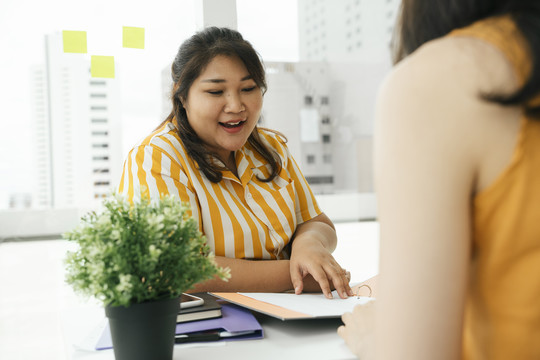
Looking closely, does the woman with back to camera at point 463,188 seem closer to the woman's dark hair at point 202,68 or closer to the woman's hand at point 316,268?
the woman's hand at point 316,268

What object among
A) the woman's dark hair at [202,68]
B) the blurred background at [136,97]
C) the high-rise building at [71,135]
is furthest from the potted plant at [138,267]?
the high-rise building at [71,135]

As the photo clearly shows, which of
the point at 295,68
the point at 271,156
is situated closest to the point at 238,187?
the point at 271,156

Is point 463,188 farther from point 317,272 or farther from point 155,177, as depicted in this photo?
point 155,177

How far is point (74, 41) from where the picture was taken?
91.6 inches

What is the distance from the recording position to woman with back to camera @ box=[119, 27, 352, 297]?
51.2 inches

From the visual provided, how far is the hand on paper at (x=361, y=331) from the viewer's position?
2.53ft

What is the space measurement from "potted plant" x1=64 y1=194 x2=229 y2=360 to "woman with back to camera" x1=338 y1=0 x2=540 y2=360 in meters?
0.34

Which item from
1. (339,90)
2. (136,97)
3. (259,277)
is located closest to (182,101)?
(259,277)

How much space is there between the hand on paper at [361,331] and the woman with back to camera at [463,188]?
0.87ft

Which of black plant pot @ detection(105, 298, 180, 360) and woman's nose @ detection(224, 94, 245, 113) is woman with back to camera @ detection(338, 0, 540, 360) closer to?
black plant pot @ detection(105, 298, 180, 360)

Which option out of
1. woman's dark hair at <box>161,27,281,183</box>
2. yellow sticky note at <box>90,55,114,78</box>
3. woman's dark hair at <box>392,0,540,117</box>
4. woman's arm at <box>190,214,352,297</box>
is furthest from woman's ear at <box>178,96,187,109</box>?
woman's dark hair at <box>392,0,540,117</box>

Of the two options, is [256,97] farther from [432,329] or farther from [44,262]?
[44,262]

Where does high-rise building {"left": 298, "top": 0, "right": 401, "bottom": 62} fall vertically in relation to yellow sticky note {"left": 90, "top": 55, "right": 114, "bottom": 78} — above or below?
above

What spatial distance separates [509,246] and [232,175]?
1048mm
